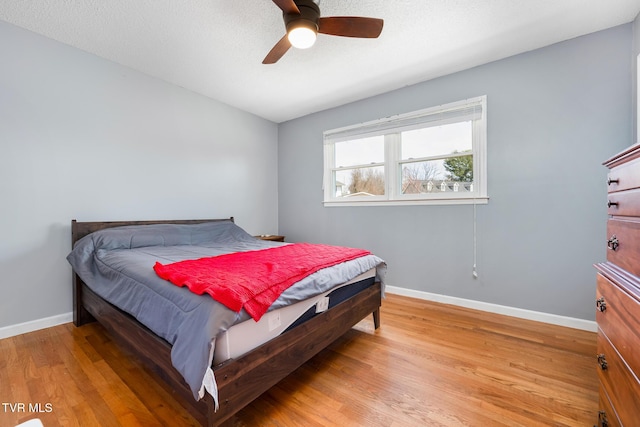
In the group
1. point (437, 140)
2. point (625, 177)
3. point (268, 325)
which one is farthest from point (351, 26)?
point (268, 325)

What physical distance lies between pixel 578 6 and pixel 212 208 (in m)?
4.05

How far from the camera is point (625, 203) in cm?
100

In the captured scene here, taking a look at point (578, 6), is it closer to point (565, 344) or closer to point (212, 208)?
point (565, 344)

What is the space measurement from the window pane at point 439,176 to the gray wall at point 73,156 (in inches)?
103

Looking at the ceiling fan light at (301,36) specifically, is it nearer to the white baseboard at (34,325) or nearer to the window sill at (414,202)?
the window sill at (414,202)

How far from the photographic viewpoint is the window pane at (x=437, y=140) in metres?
2.85

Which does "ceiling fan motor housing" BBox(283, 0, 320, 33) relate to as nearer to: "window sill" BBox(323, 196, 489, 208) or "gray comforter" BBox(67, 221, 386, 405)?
"gray comforter" BBox(67, 221, 386, 405)

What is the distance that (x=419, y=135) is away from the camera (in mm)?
3141

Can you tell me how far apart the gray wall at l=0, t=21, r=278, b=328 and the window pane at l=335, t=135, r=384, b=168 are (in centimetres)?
180

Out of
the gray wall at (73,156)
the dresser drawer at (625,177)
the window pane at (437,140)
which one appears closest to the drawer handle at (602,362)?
the dresser drawer at (625,177)

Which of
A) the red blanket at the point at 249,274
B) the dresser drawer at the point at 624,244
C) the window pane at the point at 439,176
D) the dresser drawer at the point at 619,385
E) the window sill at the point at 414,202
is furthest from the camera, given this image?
the window pane at the point at 439,176

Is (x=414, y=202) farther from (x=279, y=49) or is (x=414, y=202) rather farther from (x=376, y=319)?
(x=279, y=49)

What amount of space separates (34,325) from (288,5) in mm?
3257

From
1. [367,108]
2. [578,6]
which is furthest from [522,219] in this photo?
[367,108]
